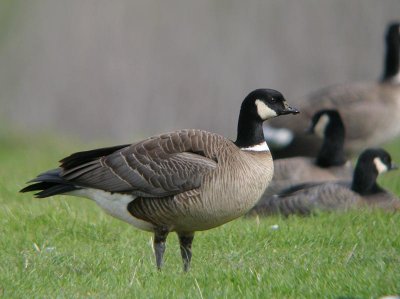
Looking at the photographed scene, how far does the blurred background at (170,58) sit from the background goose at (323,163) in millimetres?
6772

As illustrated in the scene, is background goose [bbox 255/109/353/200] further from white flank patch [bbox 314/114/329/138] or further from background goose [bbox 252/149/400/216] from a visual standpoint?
background goose [bbox 252/149/400/216]

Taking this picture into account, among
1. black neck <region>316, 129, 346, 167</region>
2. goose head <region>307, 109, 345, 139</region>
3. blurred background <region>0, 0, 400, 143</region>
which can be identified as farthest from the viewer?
blurred background <region>0, 0, 400, 143</region>

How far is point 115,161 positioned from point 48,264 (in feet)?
3.39

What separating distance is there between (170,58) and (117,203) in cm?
1360

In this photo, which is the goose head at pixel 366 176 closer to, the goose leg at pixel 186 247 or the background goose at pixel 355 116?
the background goose at pixel 355 116

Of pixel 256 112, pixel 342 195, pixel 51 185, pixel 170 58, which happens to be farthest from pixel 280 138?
pixel 170 58

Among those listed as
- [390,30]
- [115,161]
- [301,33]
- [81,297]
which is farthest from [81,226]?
[301,33]

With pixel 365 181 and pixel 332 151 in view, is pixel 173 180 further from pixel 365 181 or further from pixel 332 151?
pixel 332 151

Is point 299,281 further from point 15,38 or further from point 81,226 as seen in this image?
point 15,38

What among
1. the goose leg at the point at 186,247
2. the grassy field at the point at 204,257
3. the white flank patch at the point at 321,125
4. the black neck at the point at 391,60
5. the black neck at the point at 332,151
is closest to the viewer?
the grassy field at the point at 204,257

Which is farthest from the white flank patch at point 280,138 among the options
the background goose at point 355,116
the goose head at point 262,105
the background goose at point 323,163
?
the goose head at point 262,105

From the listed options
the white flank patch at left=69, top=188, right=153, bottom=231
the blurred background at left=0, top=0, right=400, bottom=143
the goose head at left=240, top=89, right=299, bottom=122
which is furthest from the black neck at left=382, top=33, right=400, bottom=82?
the white flank patch at left=69, top=188, right=153, bottom=231

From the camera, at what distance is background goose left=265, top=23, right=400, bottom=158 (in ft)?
43.6

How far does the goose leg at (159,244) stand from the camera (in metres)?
7.39
